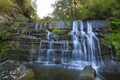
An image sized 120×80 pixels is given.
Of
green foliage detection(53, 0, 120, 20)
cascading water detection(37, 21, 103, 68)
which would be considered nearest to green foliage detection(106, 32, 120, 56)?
cascading water detection(37, 21, 103, 68)

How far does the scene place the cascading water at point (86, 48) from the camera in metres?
9.89

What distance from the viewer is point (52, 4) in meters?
16.4

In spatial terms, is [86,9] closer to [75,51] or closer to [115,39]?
[115,39]

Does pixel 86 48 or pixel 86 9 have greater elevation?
pixel 86 9

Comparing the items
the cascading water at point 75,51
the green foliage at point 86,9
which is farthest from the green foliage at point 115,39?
the green foliage at point 86,9

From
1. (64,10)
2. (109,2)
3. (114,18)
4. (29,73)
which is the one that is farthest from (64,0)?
(29,73)

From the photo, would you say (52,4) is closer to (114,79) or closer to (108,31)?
(108,31)

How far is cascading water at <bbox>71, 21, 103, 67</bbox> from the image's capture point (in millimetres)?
9891

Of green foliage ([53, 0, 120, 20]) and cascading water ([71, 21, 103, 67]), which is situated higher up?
green foliage ([53, 0, 120, 20])

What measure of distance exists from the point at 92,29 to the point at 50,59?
3.82m

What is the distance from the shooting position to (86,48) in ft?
34.4

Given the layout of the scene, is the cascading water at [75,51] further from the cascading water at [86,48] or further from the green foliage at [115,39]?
the green foliage at [115,39]

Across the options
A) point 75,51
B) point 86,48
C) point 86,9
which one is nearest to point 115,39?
point 86,48

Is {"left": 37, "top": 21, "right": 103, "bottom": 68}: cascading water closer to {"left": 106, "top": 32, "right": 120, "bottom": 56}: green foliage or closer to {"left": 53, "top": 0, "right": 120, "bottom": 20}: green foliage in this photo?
{"left": 106, "top": 32, "right": 120, "bottom": 56}: green foliage
